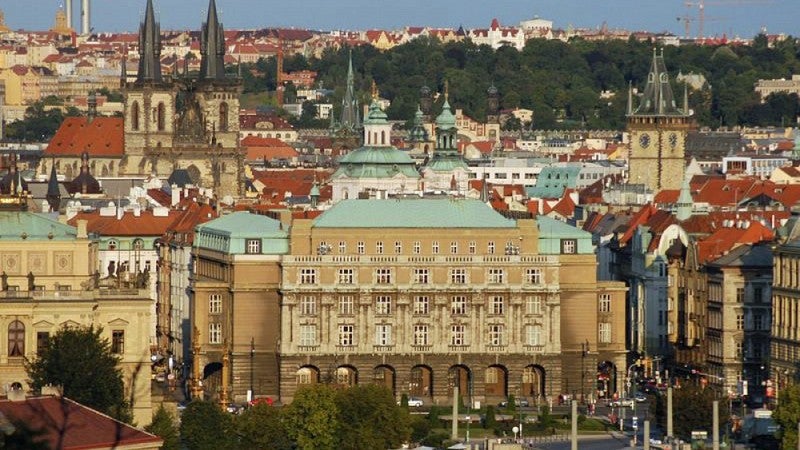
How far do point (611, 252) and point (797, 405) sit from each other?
4694 cm

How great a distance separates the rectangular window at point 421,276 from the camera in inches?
4368

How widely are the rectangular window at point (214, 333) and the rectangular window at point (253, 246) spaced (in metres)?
2.37

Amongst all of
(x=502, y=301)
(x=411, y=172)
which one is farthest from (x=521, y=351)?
(x=411, y=172)

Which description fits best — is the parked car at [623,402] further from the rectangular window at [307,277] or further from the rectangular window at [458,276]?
the rectangular window at [307,277]

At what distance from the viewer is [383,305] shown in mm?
110750

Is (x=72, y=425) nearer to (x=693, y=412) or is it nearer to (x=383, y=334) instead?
(x=693, y=412)

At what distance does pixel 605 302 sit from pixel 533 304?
9.70 ft

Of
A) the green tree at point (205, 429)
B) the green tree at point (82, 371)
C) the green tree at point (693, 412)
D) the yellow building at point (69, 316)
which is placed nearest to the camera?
the green tree at point (205, 429)

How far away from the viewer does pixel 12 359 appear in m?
91.2

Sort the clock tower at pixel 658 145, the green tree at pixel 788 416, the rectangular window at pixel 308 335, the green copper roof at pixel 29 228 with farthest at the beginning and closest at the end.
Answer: the clock tower at pixel 658 145 < the rectangular window at pixel 308 335 < the green copper roof at pixel 29 228 < the green tree at pixel 788 416

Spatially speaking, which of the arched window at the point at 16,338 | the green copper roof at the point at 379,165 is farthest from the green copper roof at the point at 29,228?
the green copper roof at the point at 379,165

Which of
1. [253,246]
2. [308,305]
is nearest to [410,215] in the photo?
[308,305]

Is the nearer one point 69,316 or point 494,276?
point 69,316

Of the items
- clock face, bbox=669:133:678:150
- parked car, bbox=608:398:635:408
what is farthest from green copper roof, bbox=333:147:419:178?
clock face, bbox=669:133:678:150
